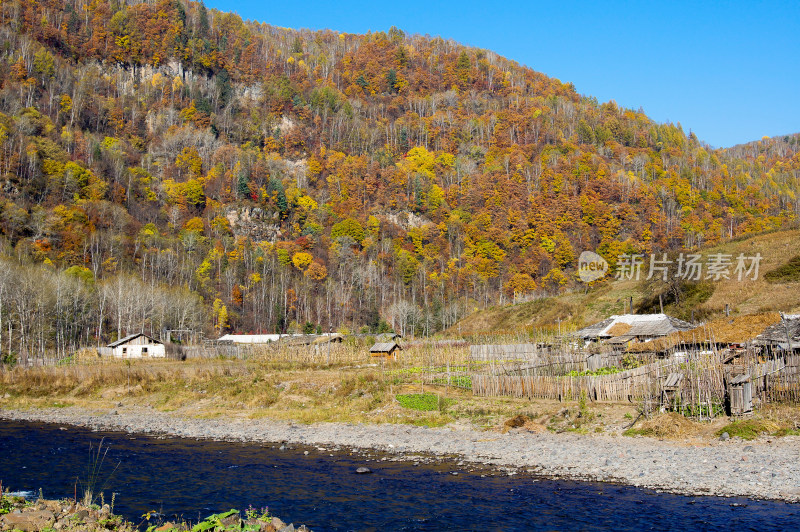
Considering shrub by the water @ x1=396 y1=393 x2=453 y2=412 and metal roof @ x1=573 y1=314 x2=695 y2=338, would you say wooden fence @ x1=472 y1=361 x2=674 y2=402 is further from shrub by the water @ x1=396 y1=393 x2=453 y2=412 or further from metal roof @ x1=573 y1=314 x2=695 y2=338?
metal roof @ x1=573 y1=314 x2=695 y2=338

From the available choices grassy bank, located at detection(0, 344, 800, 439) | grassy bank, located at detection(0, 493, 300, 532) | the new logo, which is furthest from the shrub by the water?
the new logo

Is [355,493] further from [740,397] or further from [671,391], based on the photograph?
[740,397]

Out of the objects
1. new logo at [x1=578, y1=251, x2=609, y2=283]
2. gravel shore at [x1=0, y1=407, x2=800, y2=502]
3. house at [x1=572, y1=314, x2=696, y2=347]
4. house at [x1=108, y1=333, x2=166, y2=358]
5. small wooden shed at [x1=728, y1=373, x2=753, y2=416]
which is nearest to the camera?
gravel shore at [x1=0, y1=407, x2=800, y2=502]

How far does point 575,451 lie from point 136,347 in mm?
51893

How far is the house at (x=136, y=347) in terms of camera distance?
61.9 meters

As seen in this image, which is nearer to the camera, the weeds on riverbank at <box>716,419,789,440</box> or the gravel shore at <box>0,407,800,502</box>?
the gravel shore at <box>0,407,800,502</box>

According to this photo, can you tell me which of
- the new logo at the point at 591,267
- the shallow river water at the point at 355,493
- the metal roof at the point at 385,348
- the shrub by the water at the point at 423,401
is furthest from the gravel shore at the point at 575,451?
the new logo at the point at 591,267

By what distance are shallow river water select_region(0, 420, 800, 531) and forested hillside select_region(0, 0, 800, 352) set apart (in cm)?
4726

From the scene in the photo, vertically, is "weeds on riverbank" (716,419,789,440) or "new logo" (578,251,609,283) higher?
"new logo" (578,251,609,283)

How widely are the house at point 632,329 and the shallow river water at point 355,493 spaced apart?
29743 mm

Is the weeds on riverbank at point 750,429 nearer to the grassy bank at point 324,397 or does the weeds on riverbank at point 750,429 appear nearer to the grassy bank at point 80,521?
the grassy bank at point 324,397

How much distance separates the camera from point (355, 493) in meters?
18.2

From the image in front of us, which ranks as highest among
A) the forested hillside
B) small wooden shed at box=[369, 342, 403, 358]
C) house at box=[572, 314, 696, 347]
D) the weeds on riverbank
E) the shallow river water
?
the forested hillside

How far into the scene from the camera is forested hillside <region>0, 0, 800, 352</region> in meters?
94.4
